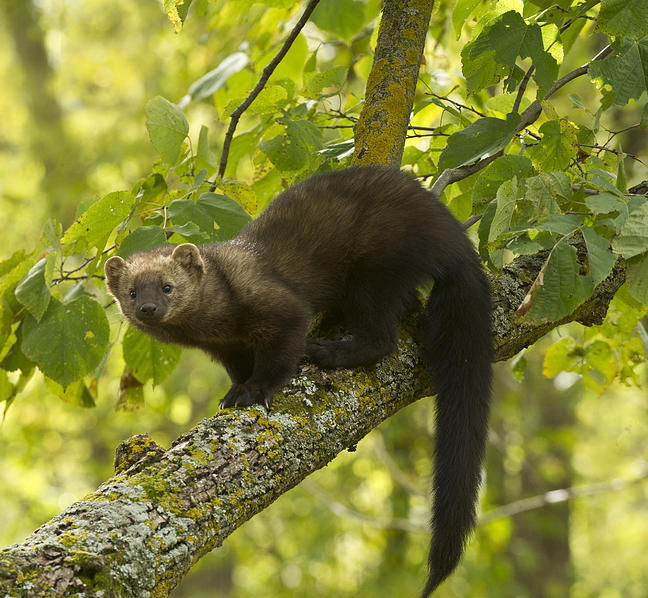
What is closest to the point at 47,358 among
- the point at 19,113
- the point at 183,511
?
the point at 183,511

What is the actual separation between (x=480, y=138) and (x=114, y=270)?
1813mm

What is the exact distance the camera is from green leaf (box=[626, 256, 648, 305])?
2.27 meters

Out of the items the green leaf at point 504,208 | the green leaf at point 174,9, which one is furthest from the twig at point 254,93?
the green leaf at point 504,208

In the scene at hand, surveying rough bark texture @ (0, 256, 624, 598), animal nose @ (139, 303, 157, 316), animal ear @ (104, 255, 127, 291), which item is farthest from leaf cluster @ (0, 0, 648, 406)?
rough bark texture @ (0, 256, 624, 598)

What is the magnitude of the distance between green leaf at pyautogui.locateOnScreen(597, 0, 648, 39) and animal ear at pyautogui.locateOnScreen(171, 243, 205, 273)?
1.86m

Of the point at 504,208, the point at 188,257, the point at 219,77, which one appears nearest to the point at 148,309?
the point at 188,257

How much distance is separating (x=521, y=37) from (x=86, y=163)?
9225mm

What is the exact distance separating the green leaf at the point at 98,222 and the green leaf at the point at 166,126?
36 cm

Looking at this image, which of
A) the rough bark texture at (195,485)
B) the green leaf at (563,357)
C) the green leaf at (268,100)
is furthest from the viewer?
the green leaf at (563,357)

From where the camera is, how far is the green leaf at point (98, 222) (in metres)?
2.69

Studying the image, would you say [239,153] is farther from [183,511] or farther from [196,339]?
[183,511]

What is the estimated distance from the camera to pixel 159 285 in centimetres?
347

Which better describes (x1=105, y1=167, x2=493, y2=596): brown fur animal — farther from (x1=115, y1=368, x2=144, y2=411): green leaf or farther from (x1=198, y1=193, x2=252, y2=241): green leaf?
(x1=198, y1=193, x2=252, y2=241): green leaf

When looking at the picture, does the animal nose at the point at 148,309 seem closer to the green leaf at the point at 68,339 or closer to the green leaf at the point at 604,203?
the green leaf at the point at 68,339
